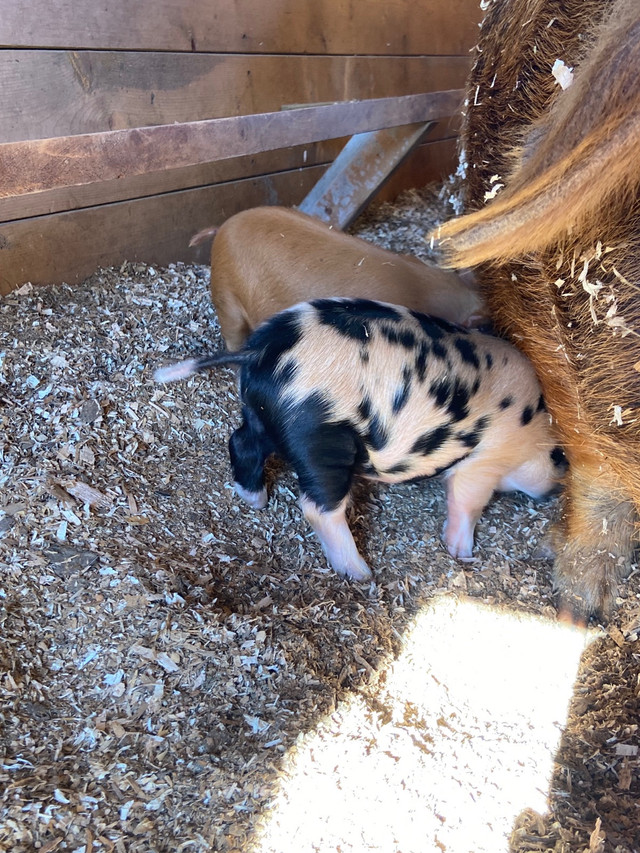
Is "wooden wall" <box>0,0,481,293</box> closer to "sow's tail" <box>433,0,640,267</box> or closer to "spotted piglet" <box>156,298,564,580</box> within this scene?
"spotted piglet" <box>156,298,564,580</box>

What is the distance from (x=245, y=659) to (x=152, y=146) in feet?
3.43

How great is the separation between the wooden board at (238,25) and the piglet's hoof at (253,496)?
1.43 metres

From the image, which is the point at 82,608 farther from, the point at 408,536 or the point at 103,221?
the point at 103,221

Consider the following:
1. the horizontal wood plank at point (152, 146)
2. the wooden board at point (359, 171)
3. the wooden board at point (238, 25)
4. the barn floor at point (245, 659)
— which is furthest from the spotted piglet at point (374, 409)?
the wooden board at point (359, 171)

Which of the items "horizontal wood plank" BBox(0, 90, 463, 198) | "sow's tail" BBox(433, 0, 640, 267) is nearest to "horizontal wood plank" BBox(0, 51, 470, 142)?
"horizontal wood plank" BBox(0, 90, 463, 198)

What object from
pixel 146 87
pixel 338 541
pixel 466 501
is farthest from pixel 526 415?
pixel 146 87

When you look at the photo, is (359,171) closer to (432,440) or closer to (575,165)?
(432,440)

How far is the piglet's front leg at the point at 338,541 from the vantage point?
1.69m

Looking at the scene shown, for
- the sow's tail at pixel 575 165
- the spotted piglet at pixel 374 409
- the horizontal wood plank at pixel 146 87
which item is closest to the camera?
the sow's tail at pixel 575 165

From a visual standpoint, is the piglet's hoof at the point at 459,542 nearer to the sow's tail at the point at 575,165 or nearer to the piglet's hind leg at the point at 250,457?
the piglet's hind leg at the point at 250,457

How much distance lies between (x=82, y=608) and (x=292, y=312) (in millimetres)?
826

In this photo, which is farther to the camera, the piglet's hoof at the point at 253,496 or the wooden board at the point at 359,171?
the wooden board at the point at 359,171

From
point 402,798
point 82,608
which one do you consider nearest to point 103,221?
point 82,608

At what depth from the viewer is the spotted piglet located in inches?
61.7
